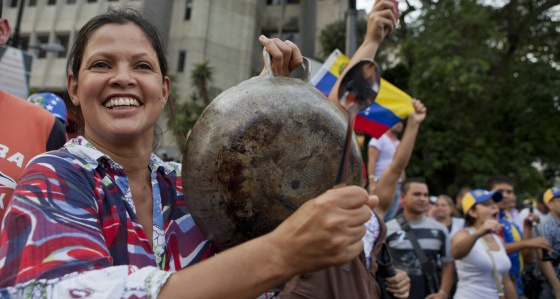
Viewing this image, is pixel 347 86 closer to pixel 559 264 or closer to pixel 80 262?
pixel 80 262

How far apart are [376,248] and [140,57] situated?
2.04 meters

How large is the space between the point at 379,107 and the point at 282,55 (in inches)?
131

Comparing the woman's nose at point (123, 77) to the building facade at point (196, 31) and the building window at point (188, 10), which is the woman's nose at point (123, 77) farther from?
the building window at point (188, 10)

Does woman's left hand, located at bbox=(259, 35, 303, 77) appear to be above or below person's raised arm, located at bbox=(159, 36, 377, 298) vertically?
above

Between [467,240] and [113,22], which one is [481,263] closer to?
[467,240]

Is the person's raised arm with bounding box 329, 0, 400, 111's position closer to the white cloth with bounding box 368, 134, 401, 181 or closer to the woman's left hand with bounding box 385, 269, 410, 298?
the woman's left hand with bounding box 385, 269, 410, 298

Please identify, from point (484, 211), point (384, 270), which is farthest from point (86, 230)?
point (484, 211)

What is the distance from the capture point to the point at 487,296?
14.9ft

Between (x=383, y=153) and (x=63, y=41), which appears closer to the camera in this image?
(x=383, y=153)

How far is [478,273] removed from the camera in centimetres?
464

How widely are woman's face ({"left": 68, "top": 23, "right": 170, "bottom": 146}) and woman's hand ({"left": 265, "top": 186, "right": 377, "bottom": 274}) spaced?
2.15 feet

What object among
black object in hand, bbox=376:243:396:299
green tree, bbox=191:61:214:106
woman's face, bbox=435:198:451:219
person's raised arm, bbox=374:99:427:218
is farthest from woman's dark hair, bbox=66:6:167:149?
green tree, bbox=191:61:214:106

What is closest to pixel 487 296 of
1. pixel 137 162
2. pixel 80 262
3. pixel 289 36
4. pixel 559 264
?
pixel 559 264

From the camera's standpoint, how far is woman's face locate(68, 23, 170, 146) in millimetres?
1427
